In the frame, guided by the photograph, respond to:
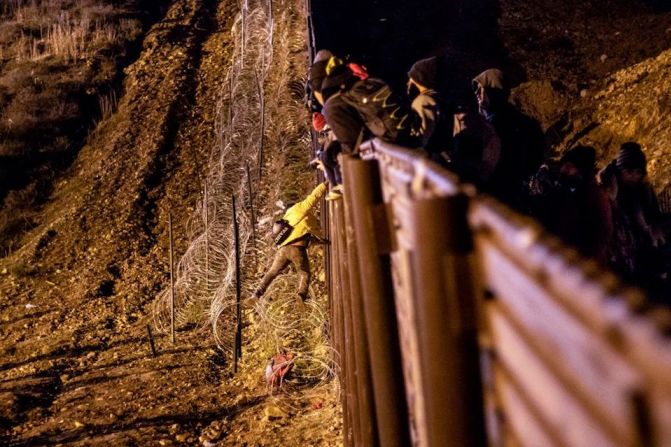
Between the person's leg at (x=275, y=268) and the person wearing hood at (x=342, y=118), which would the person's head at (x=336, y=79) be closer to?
the person wearing hood at (x=342, y=118)

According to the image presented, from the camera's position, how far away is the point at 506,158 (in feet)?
17.3

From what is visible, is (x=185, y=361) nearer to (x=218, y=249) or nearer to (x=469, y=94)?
(x=218, y=249)

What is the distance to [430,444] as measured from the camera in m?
1.88

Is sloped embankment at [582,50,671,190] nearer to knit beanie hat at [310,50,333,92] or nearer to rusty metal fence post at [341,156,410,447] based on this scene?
knit beanie hat at [310,50,333,92]

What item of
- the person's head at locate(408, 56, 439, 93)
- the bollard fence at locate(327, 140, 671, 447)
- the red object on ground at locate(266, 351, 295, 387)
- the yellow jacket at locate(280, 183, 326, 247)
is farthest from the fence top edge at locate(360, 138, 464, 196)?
the yellow jacket at locate(280, 183, 326, 247)

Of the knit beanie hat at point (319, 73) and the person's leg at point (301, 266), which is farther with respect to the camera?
the person's leg at point (301, 266)

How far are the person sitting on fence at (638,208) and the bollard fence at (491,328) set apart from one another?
318 centimetres

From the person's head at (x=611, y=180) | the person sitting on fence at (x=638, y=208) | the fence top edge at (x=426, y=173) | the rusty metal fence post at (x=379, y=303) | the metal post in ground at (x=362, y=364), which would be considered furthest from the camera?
the person's head at (x=611, y=180)

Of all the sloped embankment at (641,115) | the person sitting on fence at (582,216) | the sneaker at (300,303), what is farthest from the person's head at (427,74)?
the sloped embankment at (641,115)

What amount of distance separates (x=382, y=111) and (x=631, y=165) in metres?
2.11

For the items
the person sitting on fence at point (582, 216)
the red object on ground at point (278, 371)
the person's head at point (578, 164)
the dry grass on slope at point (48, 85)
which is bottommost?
the red object on ground at point (278, 371)

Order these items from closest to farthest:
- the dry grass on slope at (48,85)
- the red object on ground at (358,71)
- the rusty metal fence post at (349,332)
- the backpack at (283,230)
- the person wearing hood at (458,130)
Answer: the rusty metal fence post at (349,332), the person wearing hood at (458,130), the red object on ground at (358,71), the backpack at (283,230), the dry grass on slope at (48,85)

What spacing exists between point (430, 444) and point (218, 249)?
28.9ft

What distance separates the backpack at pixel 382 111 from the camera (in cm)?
474
